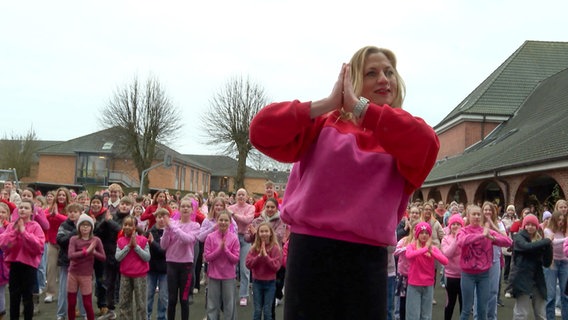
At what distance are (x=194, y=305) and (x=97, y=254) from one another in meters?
2.69

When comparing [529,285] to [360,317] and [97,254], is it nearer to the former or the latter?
[97,254]

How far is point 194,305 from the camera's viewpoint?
33.3ft

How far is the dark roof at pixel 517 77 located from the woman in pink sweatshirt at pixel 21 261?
97.1ft

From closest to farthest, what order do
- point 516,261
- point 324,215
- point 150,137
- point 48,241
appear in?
point 324,215, point 516,261, point 48,241, point 150,137

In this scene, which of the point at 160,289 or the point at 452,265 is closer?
the point at 452,265

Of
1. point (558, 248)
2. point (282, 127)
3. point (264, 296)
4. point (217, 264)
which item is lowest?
point (264, 296)

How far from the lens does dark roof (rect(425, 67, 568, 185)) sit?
1759 centimetres

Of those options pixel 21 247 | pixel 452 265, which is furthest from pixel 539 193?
pixel 21 247

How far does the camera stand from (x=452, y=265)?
330 inches

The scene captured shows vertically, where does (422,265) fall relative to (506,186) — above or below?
below

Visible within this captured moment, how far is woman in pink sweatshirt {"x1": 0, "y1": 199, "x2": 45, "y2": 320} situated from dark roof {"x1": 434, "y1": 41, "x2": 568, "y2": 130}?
29.6m

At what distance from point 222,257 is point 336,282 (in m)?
6.31

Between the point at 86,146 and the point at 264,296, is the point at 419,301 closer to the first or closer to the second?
the point at 264,296

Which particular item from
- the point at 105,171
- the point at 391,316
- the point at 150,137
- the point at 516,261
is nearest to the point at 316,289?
the point at 391,316
